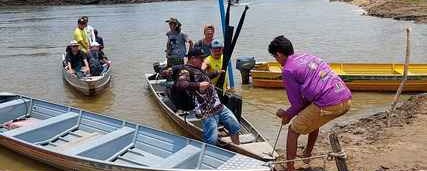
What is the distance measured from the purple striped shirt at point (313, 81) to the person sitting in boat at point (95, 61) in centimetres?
908

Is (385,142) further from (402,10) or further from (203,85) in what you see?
(402,10)

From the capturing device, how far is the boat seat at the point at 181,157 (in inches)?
294

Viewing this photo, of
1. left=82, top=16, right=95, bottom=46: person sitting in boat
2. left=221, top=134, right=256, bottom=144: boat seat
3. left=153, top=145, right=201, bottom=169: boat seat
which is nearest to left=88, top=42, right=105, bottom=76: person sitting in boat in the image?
left=82, top=16, right=95, bottom=46: person sitting in boat

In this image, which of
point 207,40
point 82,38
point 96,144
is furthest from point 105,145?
point 82,38

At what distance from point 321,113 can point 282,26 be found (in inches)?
1109

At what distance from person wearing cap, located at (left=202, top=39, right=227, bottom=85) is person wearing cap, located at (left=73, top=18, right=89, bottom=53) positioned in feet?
21.4

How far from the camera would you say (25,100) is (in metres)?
11.2

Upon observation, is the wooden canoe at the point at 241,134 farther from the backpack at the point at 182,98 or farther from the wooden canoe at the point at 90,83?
the wooden canoe at the point at 90,83

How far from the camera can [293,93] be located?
6414 mm

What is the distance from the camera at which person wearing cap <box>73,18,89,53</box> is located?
14.7 m

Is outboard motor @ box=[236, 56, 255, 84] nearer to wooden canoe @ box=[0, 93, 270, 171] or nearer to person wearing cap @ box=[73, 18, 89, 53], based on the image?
person wearing cap @ box=[73, 18, 89, 53]

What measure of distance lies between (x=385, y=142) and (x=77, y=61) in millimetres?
9097

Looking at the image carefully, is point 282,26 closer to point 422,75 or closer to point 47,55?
point 47,55

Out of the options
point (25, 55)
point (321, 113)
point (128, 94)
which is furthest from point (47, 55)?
→ point (321, 113)
